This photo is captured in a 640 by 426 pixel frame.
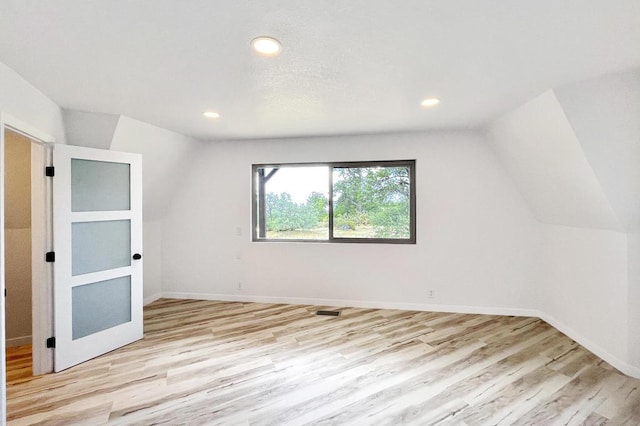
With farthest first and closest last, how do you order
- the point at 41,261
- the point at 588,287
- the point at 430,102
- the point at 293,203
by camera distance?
1. the point at 293,203
2. the point at 588,287
3. the point at 430,102
4. the point at 41,261

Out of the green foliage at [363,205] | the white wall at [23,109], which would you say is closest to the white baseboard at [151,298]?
the white wall at [23,109]

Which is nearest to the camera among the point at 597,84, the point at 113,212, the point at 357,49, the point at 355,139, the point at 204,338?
the point at 357,49

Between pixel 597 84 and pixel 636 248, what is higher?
pixel 597 84

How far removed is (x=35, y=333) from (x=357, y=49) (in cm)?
337

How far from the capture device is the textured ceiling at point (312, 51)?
1.37m

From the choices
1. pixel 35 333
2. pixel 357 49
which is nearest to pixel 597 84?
pixel 357 49

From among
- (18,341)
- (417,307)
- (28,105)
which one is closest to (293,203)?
(417,307)

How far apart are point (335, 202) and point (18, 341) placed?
3781mm

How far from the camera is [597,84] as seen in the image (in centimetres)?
211

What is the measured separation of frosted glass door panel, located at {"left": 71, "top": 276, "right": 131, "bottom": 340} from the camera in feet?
8.71

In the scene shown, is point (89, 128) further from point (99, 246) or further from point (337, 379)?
point (337, 379)

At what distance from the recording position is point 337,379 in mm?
2369

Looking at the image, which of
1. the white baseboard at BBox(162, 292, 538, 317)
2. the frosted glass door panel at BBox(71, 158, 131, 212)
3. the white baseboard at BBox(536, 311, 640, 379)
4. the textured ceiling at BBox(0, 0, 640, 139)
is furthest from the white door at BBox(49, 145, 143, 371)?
the white baseboard at BBox(536, 311, 640, 379)

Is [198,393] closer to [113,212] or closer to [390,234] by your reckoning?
[113,212]
